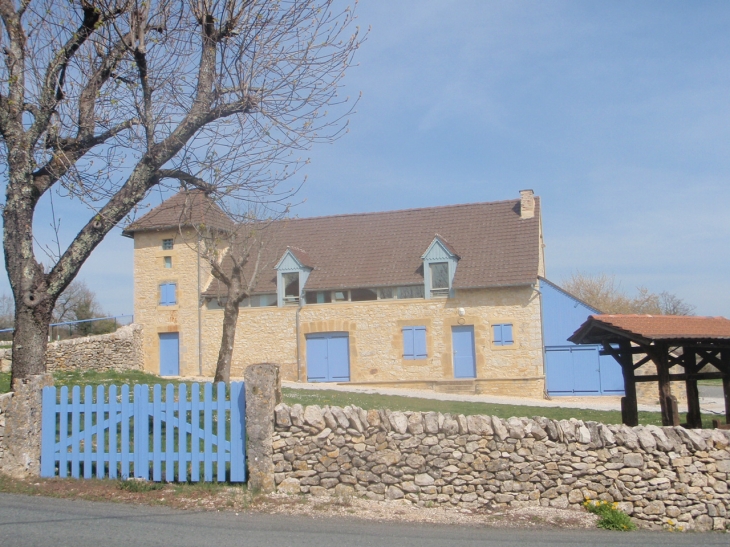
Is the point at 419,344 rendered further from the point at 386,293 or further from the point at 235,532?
the point at 235,532

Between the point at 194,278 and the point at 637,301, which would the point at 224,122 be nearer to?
the point at 194,278

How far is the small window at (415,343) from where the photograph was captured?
2558cm

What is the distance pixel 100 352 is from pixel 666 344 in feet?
66.6

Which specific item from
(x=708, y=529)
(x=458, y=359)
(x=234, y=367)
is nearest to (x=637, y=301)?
(x=458, y=359)

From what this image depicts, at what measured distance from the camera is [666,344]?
31.6ft

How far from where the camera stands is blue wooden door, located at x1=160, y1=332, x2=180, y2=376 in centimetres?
2761

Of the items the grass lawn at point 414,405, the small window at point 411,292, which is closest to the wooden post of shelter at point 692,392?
the grass lawn at point 414,405

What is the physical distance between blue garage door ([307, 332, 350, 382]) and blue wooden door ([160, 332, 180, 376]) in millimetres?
5447

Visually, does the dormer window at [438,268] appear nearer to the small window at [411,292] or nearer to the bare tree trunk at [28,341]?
the small window at [411,292]

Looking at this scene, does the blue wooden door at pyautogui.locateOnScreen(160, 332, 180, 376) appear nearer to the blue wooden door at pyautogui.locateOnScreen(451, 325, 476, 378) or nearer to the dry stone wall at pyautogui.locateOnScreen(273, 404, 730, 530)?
the blue wooden door at pyautogui.locateOnScreen(451, 325, 476, 378)

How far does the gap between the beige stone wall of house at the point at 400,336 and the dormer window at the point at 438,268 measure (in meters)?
0.40

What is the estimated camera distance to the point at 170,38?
997 centimetres

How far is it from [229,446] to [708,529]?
551 centimetres

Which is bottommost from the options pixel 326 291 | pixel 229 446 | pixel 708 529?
pixel 708 529
